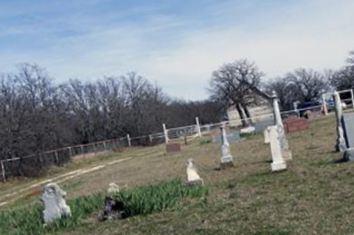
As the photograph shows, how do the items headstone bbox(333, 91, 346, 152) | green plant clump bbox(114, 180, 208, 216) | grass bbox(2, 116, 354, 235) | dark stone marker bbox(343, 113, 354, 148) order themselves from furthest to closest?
headstone bbox(333, 91, 346, 152)
dark stone marker bbox(343, 113, 354, 148)
green plant clump bbox(114, 180, 208, 216)
grass bbox(2, 116, 354, 235)

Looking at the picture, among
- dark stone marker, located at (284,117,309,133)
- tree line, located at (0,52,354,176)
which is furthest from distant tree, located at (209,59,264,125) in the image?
dark stone marker, located at (284,117,309,133)

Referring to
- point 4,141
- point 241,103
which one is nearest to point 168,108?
point 241,103

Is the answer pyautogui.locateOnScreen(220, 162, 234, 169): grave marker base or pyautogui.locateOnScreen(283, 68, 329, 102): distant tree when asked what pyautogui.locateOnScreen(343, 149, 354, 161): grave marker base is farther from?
pyautogui.locateOnScreen(283, 68, 329, 102): distant tree

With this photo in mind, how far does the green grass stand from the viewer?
11500 millimetres

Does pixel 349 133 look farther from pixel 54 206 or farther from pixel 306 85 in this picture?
pixel 306 85

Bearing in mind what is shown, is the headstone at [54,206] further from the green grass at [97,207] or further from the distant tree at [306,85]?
the distant tree at [306,85]

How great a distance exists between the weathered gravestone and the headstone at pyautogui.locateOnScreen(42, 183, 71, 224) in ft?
19.8

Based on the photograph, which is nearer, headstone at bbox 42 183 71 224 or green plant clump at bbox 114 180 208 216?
green plant clump at bbox 114 180 208 216

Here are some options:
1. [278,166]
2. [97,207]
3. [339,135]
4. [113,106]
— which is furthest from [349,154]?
[113,106]

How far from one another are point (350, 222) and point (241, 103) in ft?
275

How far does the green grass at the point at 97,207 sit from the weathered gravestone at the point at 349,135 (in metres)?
3.35

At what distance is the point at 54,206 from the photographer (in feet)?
40.7

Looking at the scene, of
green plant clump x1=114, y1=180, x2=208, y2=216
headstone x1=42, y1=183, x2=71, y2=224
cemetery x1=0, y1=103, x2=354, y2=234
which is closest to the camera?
cemetery x1=0, y1=103, x2=354, y2=234

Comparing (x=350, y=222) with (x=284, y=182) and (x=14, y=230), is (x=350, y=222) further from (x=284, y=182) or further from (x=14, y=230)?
(x=14, y=230)
